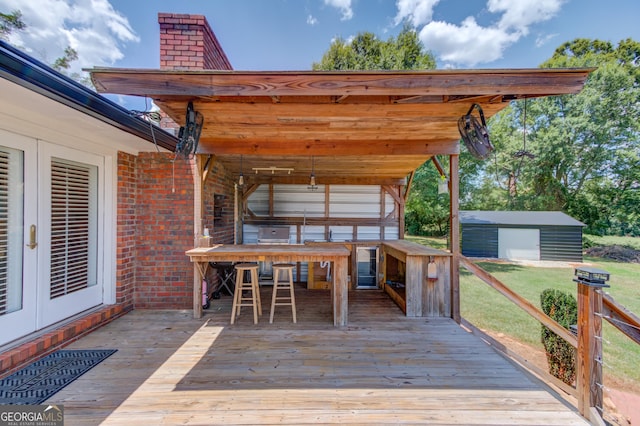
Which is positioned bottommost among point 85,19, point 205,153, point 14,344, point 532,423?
point 532,423

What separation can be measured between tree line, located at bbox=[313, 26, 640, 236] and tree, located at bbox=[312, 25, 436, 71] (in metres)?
0.05

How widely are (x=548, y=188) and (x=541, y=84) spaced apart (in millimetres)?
17831

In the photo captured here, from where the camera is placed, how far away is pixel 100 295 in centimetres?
360

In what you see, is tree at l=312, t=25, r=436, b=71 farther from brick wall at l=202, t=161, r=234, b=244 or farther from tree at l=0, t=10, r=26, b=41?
tree at l=0, t=10, r=26, b=41

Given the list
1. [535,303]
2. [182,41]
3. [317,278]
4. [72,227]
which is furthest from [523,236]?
[72,227]

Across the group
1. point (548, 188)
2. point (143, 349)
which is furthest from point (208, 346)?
point (548, 188)

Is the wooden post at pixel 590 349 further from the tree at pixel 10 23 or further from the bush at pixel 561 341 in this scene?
the tree at pixel 10 23

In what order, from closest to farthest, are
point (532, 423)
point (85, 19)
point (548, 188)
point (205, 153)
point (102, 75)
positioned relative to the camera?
point (532, 423)
point (102, 75)
point (205, 153)
point (85, 19)
point (548, 188)

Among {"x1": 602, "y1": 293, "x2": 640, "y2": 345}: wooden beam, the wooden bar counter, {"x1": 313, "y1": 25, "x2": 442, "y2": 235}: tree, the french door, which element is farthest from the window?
{"x1": 313, "y1": 25, "x2": 442, "y2": 235}: tree

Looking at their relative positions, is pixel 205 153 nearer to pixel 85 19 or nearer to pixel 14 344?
pixel 14 344

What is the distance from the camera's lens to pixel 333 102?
261 cm

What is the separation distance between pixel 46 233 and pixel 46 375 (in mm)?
1412

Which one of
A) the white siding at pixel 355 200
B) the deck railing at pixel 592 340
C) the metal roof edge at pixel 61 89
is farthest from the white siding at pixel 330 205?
the deck railing at pixel 592 340

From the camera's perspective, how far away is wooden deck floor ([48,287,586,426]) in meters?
1.93
